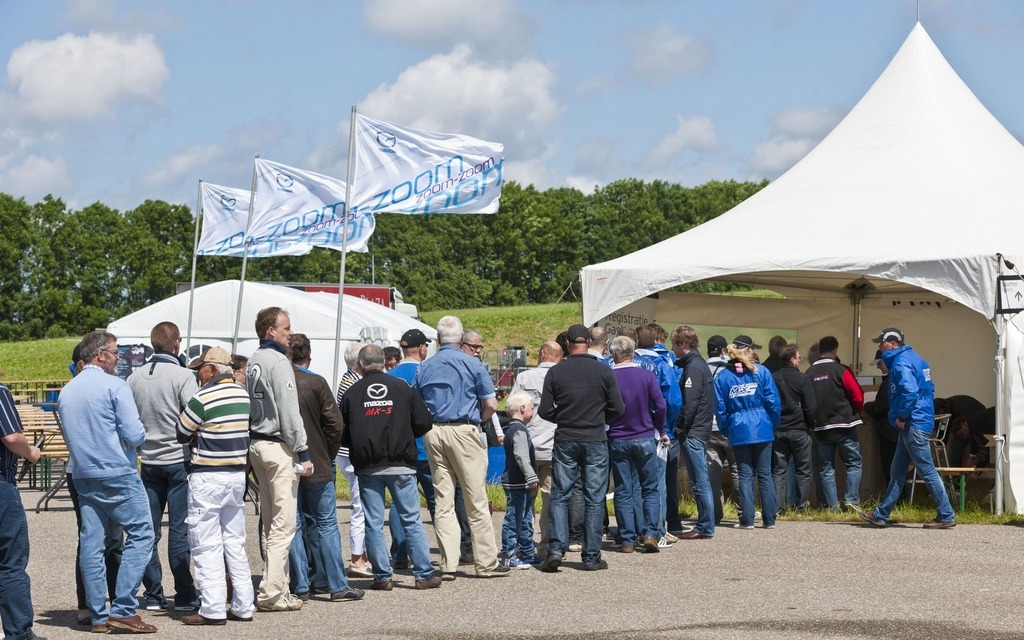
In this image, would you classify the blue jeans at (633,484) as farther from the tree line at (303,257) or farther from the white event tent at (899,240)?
the tree line at (303,257)

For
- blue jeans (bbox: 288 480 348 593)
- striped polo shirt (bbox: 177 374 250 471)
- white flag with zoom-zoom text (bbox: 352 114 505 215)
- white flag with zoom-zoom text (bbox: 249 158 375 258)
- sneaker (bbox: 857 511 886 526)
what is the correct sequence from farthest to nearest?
white flag with zoom-zoom text (bbox: 249 158 375 258)
white flag with zoom-zoom text (bbox: 352 114 505 215)
sneaker (bbox: 857 511 886 526)
blue jeans (bbox: 288 480 348 593)
striped polo shirt (bbox: 177 374 250 471)

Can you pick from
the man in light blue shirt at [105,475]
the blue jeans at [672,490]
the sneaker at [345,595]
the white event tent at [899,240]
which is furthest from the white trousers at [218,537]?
the white event tent at [899,240]

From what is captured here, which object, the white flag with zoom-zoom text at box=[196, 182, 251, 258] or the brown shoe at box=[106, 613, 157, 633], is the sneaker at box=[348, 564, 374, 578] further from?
the white flag with zoom-zoom text at box=[196, 182, 251, 258]

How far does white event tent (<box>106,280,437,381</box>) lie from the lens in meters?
26.7

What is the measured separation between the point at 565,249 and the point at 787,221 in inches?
2932

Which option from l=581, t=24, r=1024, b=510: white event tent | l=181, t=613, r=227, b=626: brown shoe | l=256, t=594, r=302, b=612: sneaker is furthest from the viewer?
l=581, t=24, r=1024, b=510: white event tent

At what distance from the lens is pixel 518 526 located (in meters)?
8.94

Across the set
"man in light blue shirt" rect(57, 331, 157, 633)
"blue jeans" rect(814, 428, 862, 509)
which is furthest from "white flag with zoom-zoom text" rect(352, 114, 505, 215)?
"man in light blue shirt" rect(57, 331, 157, 633)

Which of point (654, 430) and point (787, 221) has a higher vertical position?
point (787, 221)

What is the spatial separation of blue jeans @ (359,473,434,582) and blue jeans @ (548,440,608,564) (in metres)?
1.12

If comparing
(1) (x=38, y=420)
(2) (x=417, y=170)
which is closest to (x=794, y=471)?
(2) (x=417, y=170)

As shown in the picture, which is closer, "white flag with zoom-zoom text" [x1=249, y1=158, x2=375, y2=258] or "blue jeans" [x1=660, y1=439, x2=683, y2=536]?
"blue jeans" [x1=660, y1=439, x2=683, y2=536]

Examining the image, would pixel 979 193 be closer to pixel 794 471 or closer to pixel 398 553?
pixel 794 471

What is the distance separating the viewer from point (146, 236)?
81000mm
